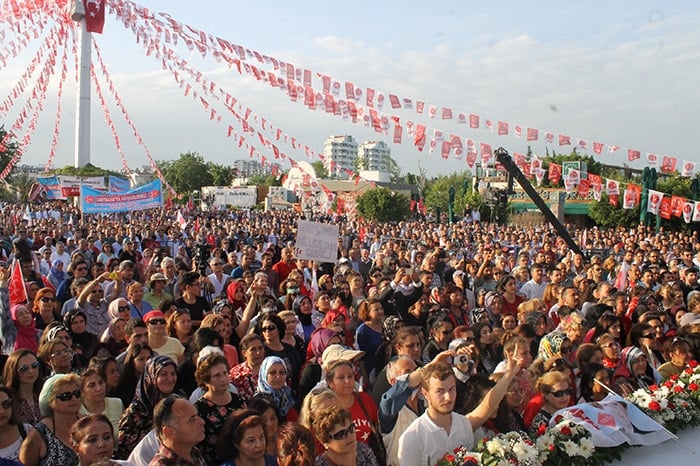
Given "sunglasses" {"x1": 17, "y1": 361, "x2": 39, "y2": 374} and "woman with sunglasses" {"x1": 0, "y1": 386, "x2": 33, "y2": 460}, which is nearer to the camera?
"woman with sunglasses" {"x1": 0, "y1": 386, "x2": 33, "y2": 460}

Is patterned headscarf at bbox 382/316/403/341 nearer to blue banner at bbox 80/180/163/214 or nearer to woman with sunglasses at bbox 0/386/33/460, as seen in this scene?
woman with sunglasses at bbox 0/386/33/460

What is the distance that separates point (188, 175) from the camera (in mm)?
83375

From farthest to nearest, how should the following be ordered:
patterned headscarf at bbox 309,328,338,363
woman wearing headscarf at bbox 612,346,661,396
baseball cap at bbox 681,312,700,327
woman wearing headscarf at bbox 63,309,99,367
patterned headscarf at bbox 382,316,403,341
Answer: baseball cap at bbox 681,312,700,327
patterned headscarf at bbox 382,316,403,341
woman wearing headscarf at bbox 63,309,99,367
patterned headscarf at bbox 309,328,338,363
woman wearing headscarf at bbox 612,346,661,396

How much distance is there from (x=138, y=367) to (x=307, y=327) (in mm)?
2644

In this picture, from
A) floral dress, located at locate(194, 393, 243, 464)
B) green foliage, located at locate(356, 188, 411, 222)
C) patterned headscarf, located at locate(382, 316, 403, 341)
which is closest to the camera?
floral dress, located at locate(194, 393, 243, 464)

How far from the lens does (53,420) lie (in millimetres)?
3961

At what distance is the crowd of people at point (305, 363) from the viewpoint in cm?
363

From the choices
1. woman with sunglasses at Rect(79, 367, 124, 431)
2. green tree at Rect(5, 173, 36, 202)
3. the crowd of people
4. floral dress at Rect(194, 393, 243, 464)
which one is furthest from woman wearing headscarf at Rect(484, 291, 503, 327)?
green tree at Rect(5, 173, 36, 202)

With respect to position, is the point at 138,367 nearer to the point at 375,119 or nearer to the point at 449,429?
the point at 449,429

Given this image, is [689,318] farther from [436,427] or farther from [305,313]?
[436,427]

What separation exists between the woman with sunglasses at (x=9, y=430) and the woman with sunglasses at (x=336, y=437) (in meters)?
1.81

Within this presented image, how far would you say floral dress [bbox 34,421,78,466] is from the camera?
144 inches

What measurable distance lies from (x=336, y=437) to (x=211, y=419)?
94 cm

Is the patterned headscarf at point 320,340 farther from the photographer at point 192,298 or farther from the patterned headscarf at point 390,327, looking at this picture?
the photographer at point 192,298
